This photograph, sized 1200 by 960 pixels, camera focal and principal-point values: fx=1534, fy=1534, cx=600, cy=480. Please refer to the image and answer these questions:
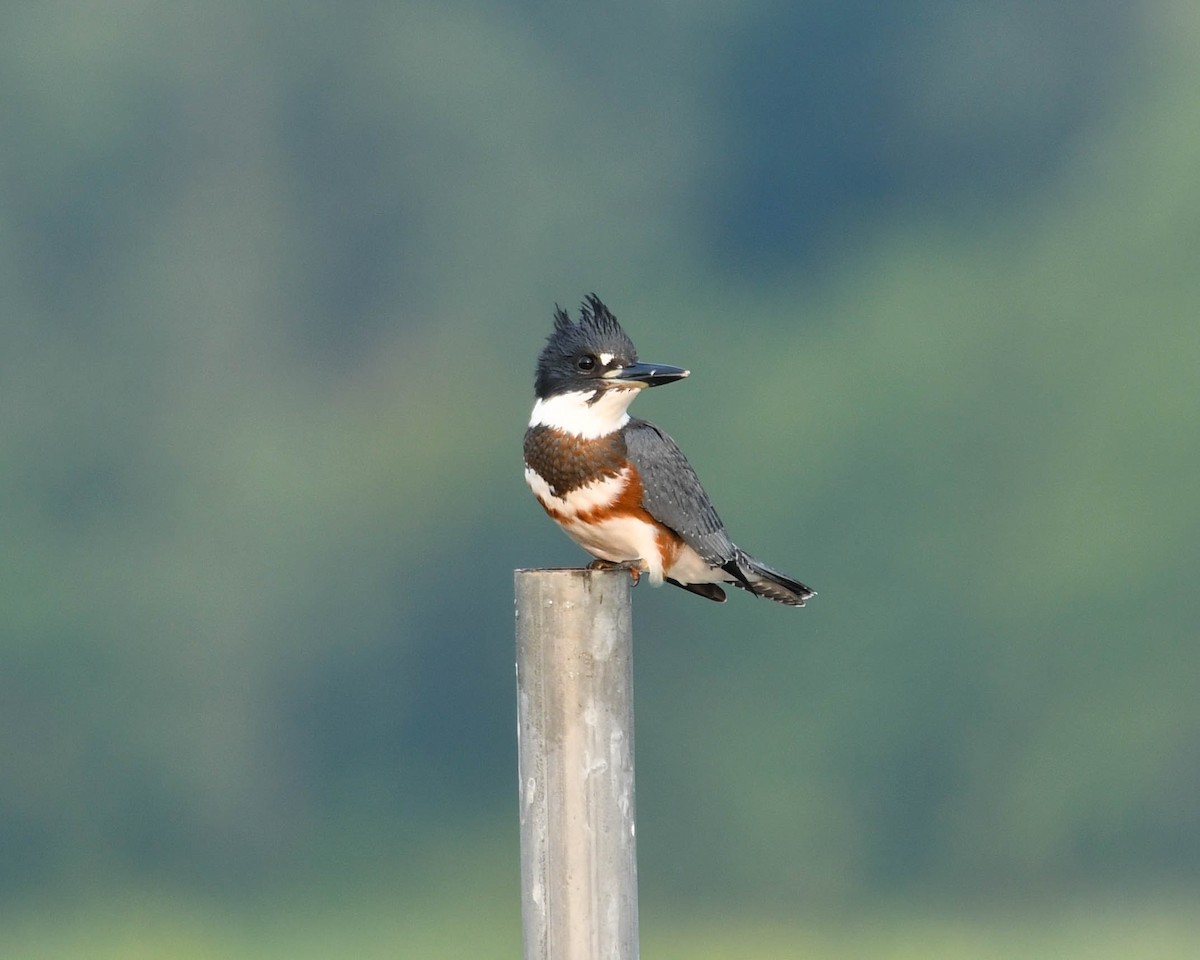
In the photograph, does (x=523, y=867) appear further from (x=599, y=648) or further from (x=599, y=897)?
(x=599, y=648)

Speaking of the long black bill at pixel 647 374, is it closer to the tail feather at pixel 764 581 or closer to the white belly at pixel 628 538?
the white belly at pixel 628 538

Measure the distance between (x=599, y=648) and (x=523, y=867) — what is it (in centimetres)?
32

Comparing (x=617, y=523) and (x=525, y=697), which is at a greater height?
(x=617, y=523)

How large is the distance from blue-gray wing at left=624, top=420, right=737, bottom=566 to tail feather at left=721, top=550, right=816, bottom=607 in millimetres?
59

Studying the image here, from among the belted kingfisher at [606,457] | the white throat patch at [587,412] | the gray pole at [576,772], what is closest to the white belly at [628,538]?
the belted kingfisher at [606,457]

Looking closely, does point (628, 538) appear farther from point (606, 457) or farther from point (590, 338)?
point (590, 338)

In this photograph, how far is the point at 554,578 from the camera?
2.09 meters

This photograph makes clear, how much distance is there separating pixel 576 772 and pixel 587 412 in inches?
29.9

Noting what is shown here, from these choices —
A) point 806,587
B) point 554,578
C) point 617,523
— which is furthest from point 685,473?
point 554,578

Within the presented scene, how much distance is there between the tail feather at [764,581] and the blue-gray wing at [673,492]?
0.19 feet

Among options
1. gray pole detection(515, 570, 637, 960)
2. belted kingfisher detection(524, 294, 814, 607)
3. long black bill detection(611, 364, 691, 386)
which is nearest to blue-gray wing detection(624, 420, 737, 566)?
belted kingfisher detection(524, 294, 814, 607)

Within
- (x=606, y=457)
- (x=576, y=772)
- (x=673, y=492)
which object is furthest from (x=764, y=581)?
(x=576, y=772)

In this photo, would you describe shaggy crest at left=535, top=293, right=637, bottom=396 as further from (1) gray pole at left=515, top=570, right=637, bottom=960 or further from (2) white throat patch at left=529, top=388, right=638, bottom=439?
(1) gray pole at left=515, top=570, right=637, bottom=960

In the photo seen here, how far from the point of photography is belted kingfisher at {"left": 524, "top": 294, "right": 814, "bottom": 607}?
260cm
